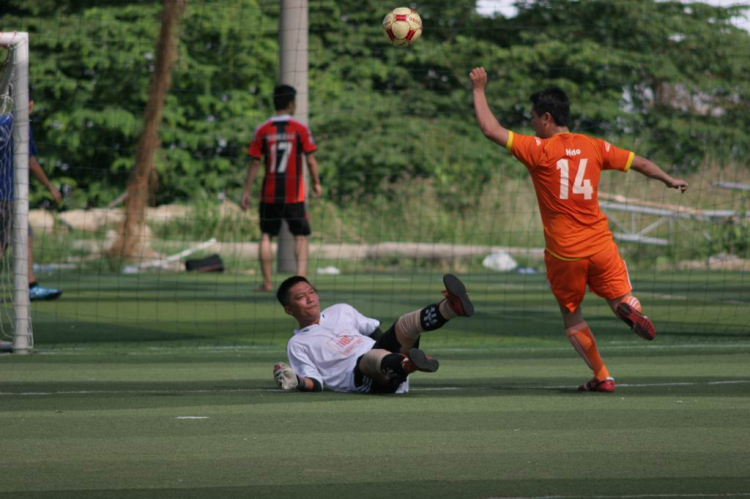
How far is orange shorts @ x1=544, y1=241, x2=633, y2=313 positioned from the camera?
6863 millimetres

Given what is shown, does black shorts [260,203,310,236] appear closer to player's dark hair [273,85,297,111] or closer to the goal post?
player's dark hair [273,85,297,111]

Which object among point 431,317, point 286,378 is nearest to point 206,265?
point 286,378

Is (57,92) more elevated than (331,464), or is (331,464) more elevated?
(57,92)

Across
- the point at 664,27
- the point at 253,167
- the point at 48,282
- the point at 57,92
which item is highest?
the point at 664,27

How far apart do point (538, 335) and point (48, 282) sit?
882 cm

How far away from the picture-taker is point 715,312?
12781 millimetres

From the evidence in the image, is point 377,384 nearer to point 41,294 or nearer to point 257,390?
point 257,390

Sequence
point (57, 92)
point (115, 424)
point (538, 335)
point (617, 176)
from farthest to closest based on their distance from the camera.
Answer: point (57, 92), point (617, 176), point (538, 335), point (115, 424)

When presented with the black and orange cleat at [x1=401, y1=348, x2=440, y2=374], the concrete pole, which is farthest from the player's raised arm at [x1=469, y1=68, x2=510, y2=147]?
the concrete pole

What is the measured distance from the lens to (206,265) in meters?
20.0

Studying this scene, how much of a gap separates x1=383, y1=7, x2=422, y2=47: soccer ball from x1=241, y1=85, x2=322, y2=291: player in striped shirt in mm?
5148

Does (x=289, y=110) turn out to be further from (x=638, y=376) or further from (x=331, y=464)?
(x=331, y=464)

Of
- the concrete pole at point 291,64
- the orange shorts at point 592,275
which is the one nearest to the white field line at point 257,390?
the orange shorts at point 592,275

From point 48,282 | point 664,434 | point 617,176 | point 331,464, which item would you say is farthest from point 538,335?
point 617,176
